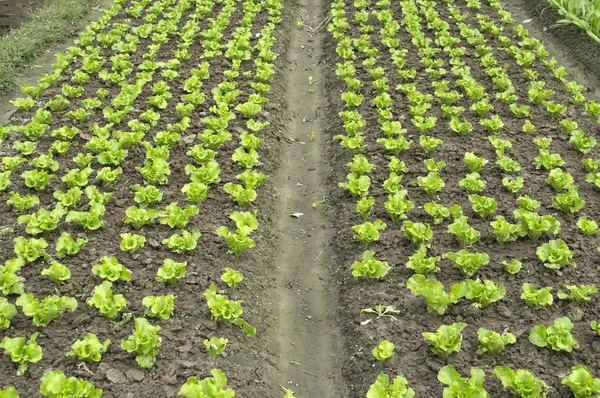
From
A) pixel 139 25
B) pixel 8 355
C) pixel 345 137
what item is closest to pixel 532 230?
pixel 345 137

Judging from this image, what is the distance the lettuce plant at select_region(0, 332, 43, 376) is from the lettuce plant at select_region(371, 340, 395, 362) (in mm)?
2716

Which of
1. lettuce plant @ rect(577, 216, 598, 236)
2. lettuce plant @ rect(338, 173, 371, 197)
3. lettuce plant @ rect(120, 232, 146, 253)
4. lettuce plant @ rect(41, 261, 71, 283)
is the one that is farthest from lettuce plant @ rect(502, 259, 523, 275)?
lettuce plant @ rect(41, 261, 71, 283)

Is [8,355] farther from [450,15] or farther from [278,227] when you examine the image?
[450,15]

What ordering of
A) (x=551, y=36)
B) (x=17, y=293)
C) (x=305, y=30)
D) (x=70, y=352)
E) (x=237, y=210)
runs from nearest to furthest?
(x=70, y=352) → (x=17, y=293) → (x=237, y=210) → (x=551, y=36) → (x=305, y=30)

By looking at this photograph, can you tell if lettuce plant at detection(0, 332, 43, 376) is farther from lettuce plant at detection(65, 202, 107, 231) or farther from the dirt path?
the dirt path

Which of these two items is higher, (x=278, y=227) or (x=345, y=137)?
(x=345, y=137)

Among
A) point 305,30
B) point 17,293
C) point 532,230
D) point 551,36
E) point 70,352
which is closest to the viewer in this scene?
point 70,352

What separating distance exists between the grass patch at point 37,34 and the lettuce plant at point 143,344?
628cm

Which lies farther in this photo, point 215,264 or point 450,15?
point 450,15

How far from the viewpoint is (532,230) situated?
19.1ft

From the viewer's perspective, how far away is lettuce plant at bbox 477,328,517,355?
473cm

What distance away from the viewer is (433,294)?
5102 mm

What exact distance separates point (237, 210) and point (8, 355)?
2747 millimetres

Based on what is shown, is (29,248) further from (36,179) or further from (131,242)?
(36,179)
